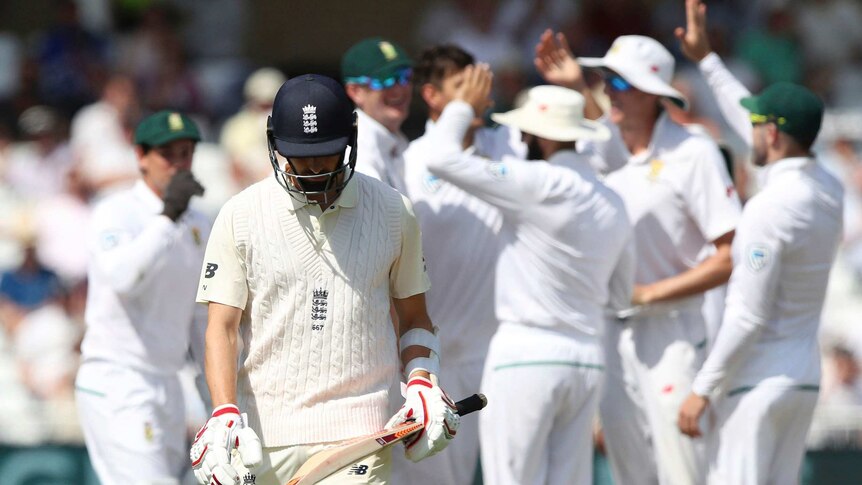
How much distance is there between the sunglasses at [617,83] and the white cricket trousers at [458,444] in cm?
148

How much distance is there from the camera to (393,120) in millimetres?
7113

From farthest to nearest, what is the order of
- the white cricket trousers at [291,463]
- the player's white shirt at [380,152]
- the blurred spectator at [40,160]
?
the blurred spectator at [40,160] < the player's white shirt at [380,152] < the white cricket trousers at [291,463]

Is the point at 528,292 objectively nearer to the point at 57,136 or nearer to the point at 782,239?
the point at 782,239

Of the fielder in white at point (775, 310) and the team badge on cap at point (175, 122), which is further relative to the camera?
the team badge on cap at point (175, 122)

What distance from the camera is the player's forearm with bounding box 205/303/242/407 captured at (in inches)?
193

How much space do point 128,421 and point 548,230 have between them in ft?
7.13

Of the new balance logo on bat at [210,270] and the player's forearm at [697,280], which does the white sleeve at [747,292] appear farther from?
the new balance logo on bat at [210,270]

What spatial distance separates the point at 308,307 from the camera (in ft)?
16.5

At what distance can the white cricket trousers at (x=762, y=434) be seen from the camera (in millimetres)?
6691

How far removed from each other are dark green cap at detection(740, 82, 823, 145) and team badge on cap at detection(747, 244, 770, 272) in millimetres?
557

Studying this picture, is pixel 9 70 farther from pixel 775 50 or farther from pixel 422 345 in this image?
pixel 422 345

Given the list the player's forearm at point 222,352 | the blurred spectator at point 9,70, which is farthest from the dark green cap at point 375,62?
the blurred spectator at point 9,70

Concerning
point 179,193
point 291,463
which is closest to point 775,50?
point 179,193

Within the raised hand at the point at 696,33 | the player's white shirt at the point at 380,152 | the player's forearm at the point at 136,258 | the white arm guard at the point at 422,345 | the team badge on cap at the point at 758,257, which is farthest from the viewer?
the raised hand at the point at 696,33
